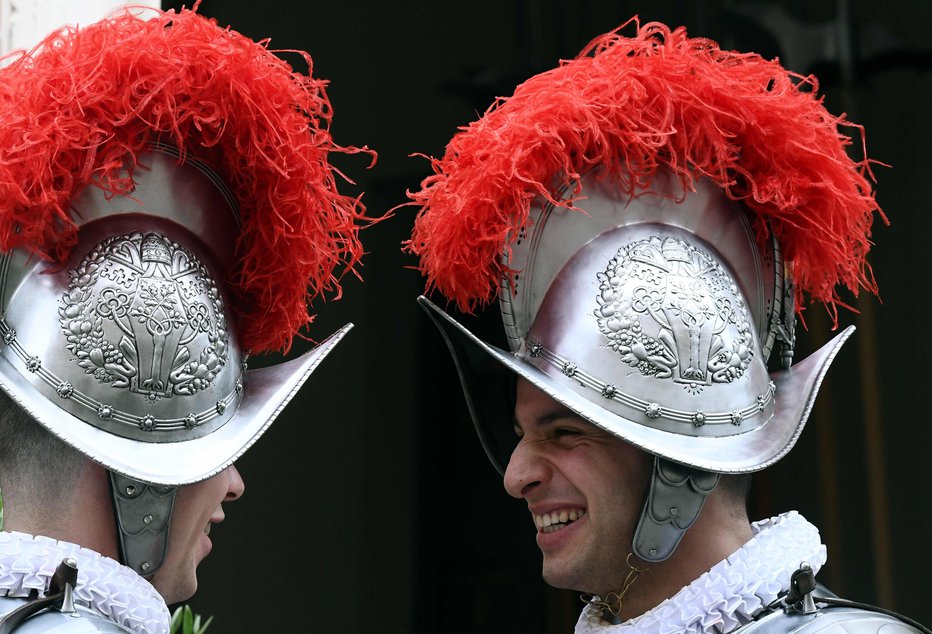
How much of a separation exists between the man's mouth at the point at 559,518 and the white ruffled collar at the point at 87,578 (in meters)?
1.05

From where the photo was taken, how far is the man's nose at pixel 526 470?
3.37 meters

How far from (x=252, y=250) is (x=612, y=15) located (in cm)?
342

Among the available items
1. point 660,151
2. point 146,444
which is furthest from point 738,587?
point 146,444

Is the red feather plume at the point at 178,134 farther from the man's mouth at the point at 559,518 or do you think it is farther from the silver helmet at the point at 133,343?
the man's mouth at the point at 559,518

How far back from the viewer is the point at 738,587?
307cm

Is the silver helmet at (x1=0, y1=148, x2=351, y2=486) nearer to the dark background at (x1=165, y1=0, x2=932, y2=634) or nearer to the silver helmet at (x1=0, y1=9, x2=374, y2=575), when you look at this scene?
the silver helmet at (x1=0, y1=9, x2=374, y2=575)

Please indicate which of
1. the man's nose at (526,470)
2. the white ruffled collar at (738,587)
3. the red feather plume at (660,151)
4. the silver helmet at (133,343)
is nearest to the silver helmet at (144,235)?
the silver helmet at (133,343)

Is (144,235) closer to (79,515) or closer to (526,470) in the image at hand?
(79,515)

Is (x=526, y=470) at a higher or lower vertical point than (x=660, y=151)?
lower

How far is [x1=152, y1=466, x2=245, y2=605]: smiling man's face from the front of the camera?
3086 mm

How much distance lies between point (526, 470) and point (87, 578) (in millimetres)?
1183

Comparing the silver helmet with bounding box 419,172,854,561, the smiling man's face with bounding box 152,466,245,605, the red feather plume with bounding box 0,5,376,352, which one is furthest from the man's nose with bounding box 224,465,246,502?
the silver helmet with bounding box 419,172,854,561

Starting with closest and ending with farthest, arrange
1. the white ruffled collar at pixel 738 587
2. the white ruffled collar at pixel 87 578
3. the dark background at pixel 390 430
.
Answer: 1. the white ruffled collar at pixel 87 578
2. the white ruffled collar at pixel 738 587
3. the dark background at pixel 390 430

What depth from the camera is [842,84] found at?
18.4 ft
